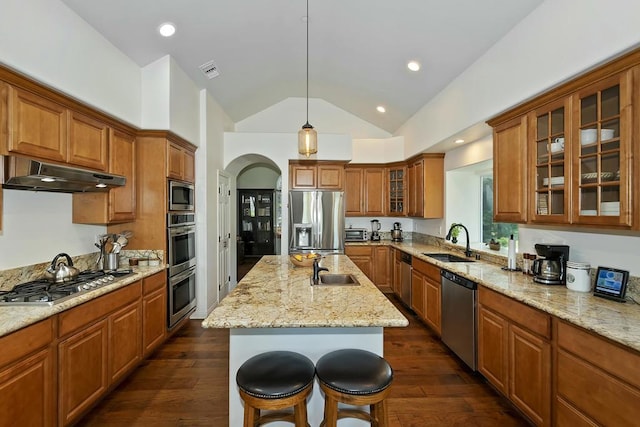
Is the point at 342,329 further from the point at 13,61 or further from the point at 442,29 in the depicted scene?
the point at 442,29

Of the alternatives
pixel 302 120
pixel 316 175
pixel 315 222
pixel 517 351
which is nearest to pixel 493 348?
pixel 517 351

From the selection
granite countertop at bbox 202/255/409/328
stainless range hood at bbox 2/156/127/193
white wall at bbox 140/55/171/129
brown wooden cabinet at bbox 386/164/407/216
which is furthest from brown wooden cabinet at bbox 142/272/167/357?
brown wooden cabinet at bbox 386/164/407/216

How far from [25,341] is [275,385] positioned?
1.39 m

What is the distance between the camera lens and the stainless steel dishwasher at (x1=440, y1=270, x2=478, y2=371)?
2.61m

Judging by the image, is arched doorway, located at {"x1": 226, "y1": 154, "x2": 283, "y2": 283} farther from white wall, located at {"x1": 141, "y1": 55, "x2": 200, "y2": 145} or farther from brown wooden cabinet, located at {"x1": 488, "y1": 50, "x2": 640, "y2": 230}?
brown wooden cabinet, located at {"x1": 488, "y1": 50, "x2": 640, "y2": 230}

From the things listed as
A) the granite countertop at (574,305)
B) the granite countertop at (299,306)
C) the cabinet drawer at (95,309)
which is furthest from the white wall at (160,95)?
the granite countertop at (574,305)

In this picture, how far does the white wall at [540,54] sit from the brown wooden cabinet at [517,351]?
→ 1586mm

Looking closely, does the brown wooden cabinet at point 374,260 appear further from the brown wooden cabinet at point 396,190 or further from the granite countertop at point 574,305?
the granite countertop at point 574,305

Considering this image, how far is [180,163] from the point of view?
3639 mm

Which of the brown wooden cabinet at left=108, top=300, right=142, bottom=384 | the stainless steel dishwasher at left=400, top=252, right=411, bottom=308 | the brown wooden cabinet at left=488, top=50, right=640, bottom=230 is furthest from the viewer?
the stainless steel dishwasher at left=400, top=252, right=411, bottom=308

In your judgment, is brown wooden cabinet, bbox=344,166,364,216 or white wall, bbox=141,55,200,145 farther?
brown wooden cabinet, bbox=344,166,364,216

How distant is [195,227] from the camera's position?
4.04 m

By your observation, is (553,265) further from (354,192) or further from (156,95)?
(156,95)

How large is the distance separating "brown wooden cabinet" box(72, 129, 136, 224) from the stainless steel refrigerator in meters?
2.36
